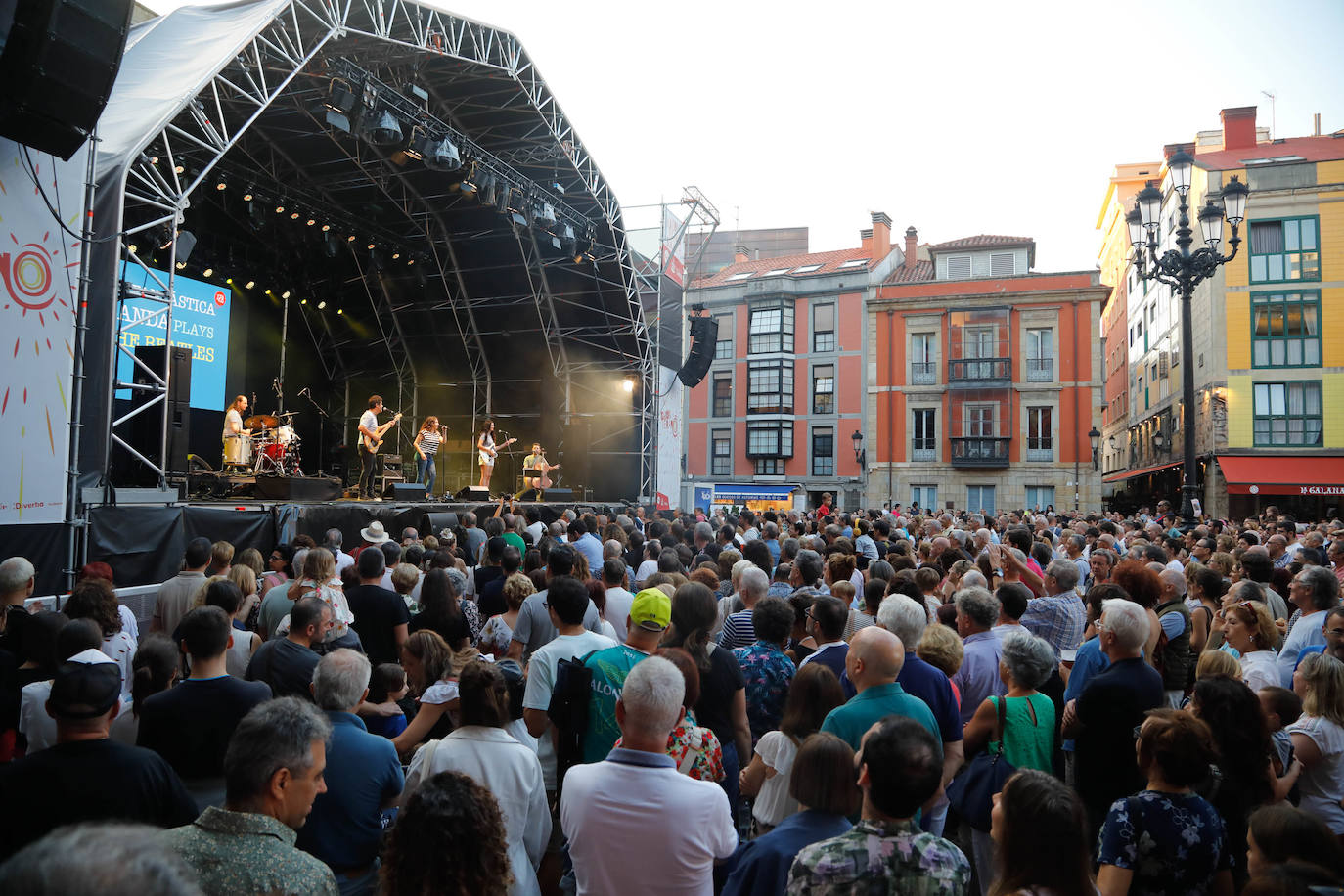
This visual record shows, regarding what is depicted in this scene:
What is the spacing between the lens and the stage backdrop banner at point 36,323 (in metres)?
7.25

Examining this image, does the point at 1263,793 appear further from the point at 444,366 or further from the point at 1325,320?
the point at 1325,320

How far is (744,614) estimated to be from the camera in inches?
189

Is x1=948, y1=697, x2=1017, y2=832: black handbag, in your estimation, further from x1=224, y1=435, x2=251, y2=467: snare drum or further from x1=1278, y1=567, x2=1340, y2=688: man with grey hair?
x1=224, y1=435, x2=251, y2=467: snare drum

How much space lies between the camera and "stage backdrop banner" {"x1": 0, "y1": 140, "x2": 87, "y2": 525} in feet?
23.8

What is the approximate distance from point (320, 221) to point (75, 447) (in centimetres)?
1107

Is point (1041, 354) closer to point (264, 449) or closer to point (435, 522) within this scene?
point (435, 522)

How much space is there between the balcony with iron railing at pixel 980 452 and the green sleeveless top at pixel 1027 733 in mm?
30577

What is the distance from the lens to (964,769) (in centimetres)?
348

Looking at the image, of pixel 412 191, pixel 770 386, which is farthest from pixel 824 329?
pixel 412 191

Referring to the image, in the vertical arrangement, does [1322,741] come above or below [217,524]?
below

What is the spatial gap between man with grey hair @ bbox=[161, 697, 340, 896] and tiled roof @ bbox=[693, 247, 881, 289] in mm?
35247

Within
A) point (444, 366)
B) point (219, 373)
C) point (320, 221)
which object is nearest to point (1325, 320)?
point (444, 366)

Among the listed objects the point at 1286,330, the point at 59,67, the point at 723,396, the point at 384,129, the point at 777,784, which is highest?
the point at 384,129

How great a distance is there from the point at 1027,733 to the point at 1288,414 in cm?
2673
